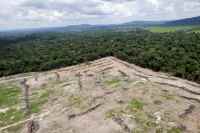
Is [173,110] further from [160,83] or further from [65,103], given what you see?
[65,103]

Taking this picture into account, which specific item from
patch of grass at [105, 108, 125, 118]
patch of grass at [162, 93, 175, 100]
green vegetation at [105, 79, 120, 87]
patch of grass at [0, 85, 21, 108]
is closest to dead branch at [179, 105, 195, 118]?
patch of grass at [162, 93, 175, 100]

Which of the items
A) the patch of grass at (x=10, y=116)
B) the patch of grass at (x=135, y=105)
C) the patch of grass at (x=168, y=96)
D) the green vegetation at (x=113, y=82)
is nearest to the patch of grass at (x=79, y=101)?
the patch of grass at (x=135, y=105)

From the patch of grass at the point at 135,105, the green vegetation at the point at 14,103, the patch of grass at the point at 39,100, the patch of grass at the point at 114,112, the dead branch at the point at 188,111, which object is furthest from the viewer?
the patch of grass at the point at 39,100

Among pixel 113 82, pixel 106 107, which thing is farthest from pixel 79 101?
pixel 113 82

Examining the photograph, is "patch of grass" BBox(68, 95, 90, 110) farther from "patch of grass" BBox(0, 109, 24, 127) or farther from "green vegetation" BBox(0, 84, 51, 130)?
"patch of grass" BBox(0, 109, 24, 127)

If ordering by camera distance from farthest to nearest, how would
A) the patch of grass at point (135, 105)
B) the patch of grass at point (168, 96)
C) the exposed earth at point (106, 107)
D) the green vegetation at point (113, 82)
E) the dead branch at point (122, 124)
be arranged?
the green vegetation at point (113, 82)
the patch of grass at point (168, 96)
the patch of grass at point (135, 105)
the exposed earth at point (106, 107)
the dead branch at point (122, 124)

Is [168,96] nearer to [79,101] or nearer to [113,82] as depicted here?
[113,82]

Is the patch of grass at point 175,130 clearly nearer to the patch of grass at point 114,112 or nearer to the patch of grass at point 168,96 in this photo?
the patch of grass at point 114,112
